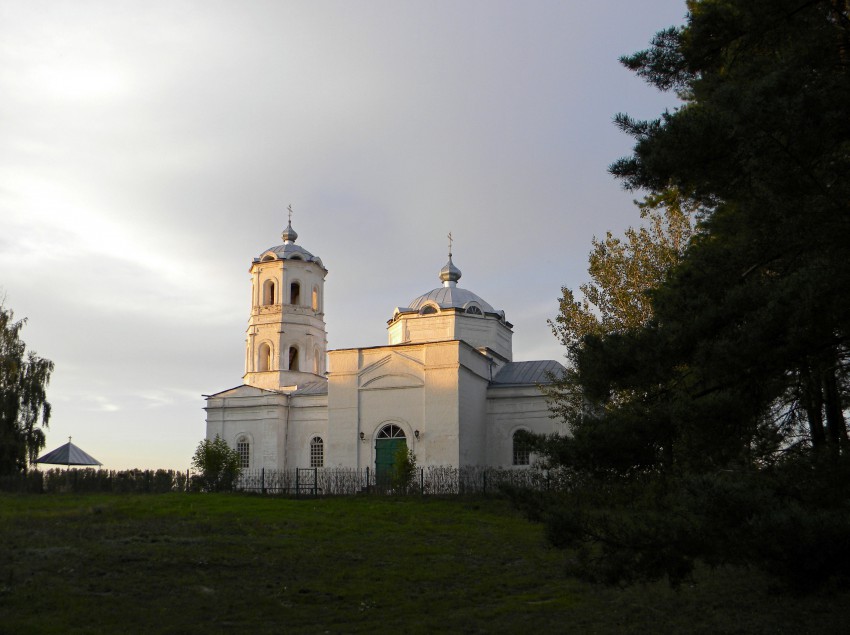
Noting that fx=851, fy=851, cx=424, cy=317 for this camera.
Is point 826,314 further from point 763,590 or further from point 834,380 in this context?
point 763,590

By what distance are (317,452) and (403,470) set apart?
7496 millimetres

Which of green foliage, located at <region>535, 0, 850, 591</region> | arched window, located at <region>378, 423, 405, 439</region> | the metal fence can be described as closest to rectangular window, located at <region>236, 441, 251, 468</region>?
the metal fence

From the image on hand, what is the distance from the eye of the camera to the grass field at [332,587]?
33.5ft

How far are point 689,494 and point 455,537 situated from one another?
10651mm

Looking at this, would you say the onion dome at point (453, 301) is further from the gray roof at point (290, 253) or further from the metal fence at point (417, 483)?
the metal fence at point (417, 483)

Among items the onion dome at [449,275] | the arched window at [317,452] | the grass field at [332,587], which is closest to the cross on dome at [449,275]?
the onion dome at [449,275]

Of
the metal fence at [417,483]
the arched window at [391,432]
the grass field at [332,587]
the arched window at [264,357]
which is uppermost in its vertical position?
the arched window at [264,357]

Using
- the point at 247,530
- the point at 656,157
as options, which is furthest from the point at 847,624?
the point at 247,530

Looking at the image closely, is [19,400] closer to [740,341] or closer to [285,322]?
[285,322]

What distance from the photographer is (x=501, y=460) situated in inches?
1300

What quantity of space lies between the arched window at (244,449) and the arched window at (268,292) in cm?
658

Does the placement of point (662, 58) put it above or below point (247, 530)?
above

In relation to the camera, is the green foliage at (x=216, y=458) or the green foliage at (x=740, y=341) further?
the green foliage at (x=216, y=458)

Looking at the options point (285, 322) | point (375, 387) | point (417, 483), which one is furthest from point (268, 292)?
point (417, 483)
